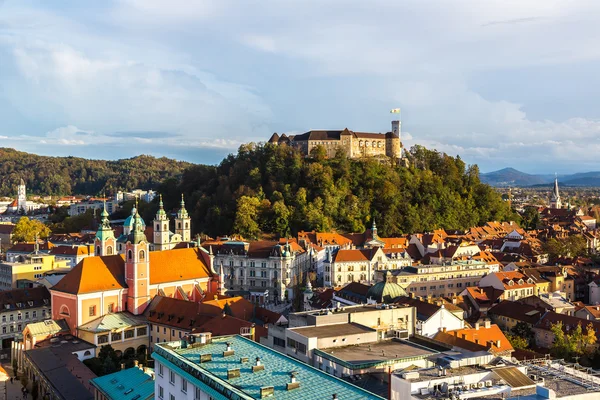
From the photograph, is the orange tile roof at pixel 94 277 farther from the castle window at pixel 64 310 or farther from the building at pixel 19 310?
the building at pixel 19 310

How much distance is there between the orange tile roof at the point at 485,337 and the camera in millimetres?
37719

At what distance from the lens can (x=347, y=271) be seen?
68.9m

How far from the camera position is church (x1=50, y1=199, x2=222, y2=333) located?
4606 cm

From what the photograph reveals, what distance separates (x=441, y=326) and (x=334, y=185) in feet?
184

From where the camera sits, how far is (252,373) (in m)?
20.8

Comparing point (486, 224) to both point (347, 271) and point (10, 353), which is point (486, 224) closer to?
point (347, 271)

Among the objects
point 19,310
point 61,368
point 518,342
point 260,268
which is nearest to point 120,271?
point 19,310

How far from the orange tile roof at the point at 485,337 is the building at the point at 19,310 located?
1342 inches

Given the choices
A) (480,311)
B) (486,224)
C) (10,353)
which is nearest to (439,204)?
(486,224)

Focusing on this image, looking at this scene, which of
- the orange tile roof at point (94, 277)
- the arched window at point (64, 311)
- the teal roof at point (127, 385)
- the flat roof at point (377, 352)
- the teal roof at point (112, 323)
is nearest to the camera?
the flat roof at point (377, 352)

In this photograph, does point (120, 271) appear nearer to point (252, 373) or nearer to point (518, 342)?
point (518, 342)

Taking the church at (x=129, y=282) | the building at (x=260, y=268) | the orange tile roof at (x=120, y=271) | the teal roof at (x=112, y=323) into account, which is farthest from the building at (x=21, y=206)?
the teal roof at (x=112, y=323)

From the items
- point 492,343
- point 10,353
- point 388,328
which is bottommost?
point 10,353

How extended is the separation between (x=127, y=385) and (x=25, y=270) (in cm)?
4299
